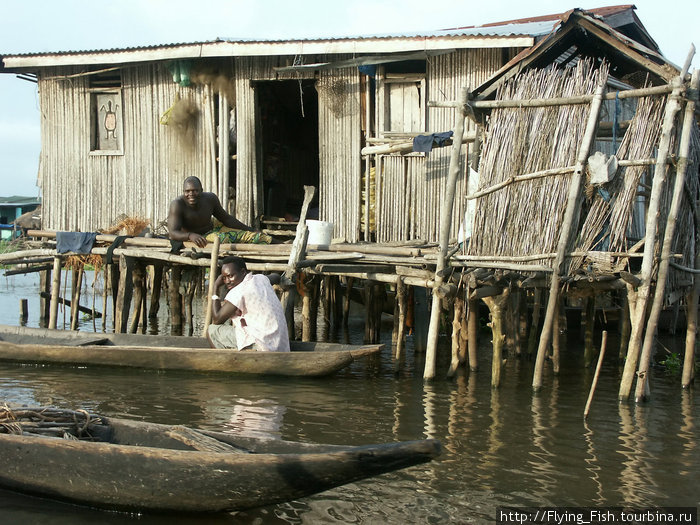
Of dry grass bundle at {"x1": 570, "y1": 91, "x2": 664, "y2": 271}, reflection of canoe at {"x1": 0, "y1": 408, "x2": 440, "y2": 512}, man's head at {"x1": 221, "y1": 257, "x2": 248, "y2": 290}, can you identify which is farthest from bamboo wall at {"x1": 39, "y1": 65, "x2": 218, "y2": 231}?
reflection of canoe at {"x1": 0, "y1": 408, "x2": 440, "y2": 512}

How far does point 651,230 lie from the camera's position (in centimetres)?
762

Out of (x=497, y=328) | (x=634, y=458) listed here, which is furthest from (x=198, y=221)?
(x=634, y=458)

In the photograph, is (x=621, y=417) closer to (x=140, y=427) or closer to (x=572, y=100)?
(x=572, y=100)

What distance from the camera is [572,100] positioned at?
8477 mm

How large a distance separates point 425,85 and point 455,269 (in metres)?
3.86

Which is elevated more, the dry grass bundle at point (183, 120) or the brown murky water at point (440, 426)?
the dry grass bundle at point (183, 120)

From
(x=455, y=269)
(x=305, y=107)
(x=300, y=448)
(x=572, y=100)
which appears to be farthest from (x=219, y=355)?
(x=305, y=107)

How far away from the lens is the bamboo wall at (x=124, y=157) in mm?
13367

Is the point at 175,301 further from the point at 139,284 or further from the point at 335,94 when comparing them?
the point at 335,94

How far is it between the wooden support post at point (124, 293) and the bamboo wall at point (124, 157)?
2198 mm

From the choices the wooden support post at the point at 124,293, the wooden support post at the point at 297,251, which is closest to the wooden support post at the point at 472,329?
the wooden support post at the point at 297,251

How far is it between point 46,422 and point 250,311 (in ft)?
11.5

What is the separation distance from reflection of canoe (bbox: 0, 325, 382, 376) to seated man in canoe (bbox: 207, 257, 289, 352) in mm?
202

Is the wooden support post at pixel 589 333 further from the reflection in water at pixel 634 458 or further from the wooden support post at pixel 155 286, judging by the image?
the wooden support post at pixel 155 286
